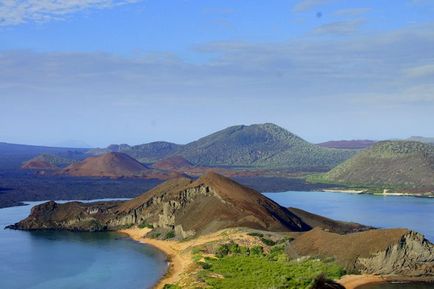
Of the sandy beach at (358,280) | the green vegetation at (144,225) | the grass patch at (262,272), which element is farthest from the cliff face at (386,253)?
the green vegetation at (144,225)

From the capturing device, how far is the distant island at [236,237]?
54.2 meters

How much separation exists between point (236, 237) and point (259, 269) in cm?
1217

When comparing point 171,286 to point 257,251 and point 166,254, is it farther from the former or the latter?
point 166,254

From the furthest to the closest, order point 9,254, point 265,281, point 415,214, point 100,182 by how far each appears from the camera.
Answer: point 100,182 → point 415,214 → point 9,254 → point 265,281

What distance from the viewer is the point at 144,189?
156 m

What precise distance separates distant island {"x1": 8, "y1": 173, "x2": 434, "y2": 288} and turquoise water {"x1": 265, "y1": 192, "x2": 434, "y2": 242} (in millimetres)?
14077

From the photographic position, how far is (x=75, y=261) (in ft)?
220

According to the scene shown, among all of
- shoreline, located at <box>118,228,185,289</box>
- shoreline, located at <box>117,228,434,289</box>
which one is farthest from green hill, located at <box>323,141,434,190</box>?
shoreline, located at <box>117,228,434,289</box>

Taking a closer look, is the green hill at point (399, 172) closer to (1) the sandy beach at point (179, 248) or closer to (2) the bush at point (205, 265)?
(1) the sandy beach at point (179, 248)

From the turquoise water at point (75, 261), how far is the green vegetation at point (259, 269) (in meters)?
6.07

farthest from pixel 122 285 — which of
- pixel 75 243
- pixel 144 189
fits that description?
pixel 144 189

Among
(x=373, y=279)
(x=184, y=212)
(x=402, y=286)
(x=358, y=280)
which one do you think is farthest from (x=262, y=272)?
(x=184, y=212)

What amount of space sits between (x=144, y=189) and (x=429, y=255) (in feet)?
353

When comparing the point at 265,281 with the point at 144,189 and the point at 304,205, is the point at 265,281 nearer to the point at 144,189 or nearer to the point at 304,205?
the point at 304,205
